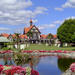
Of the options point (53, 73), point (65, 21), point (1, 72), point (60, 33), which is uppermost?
point (65, 21)

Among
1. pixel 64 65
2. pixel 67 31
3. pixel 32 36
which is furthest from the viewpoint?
pixel 32 36

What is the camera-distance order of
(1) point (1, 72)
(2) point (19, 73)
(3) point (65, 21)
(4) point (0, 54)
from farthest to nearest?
(3) point (65, 21) → (4) point (0, 54) → (1) point (1, 72) → (2) point (19, 73)

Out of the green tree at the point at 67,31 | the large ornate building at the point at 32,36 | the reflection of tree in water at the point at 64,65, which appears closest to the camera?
the reflection of tree in water at the point at 64,65

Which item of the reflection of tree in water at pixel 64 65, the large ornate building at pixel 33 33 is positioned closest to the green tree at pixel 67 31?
the large ornate building at pixel 33 33

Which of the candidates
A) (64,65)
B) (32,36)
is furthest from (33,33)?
(64,65)

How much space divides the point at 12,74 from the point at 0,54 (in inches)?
963

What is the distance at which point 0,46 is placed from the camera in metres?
45.8

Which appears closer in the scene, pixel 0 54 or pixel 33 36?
pixel 0 54

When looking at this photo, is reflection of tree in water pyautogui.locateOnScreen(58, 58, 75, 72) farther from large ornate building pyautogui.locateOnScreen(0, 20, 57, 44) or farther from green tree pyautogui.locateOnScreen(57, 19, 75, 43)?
large ornate building pyautogui.locateOnScreen(0, 20, 57, 44)

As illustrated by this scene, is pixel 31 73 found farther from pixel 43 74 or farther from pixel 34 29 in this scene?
pixel 34 29

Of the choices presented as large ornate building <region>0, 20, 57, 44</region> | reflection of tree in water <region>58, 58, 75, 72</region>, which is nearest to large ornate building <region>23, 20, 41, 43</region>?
large ornate building <region>0, 20, 57, 44</region>

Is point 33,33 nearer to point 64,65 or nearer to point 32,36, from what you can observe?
point 32,36

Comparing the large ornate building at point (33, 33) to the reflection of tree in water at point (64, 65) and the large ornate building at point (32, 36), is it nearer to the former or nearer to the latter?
the large ornate building at point (32, 36)

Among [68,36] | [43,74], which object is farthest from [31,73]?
[68,36]
